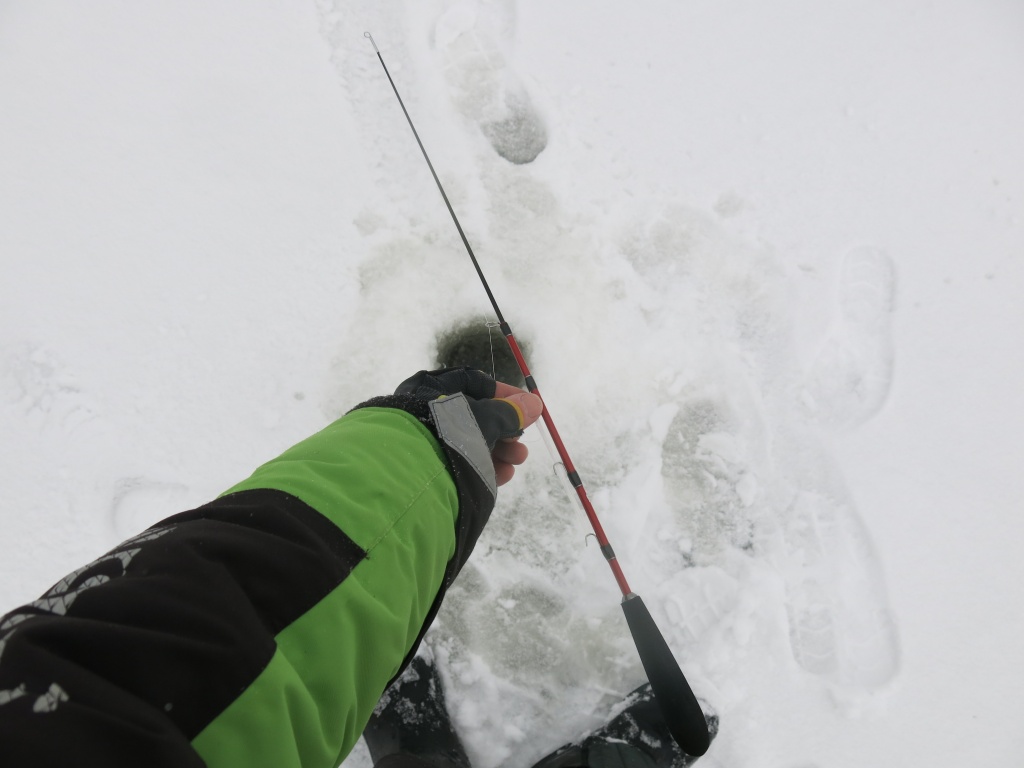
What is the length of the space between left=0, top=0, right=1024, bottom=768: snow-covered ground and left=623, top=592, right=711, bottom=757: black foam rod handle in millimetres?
374

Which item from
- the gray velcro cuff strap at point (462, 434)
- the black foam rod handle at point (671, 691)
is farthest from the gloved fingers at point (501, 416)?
the black foam rod handle at point (671, 691)

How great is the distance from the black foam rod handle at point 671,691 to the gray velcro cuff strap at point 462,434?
0.73 m

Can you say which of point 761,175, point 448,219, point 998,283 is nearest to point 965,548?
point 998,283

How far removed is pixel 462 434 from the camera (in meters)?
1.29

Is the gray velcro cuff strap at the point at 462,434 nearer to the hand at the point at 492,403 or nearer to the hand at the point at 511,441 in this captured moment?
the hand at the point at 492,403

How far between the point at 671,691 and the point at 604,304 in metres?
1.39

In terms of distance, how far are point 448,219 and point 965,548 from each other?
2345 mm

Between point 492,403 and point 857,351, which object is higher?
point 492,403

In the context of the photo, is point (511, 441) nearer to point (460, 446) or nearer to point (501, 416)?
point (501, 416)

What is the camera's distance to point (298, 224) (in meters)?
2.26

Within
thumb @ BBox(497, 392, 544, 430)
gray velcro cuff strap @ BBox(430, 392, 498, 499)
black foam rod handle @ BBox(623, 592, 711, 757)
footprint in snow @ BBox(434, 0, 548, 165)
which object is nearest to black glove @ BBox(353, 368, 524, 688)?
gray velcro cuff strap @ BBox(430, 392, 498, 499)

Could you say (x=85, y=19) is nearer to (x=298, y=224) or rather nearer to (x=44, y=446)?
(x=298, y=224)

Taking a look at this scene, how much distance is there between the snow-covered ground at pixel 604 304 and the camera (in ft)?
6.48

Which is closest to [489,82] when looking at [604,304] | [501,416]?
[604,304]
